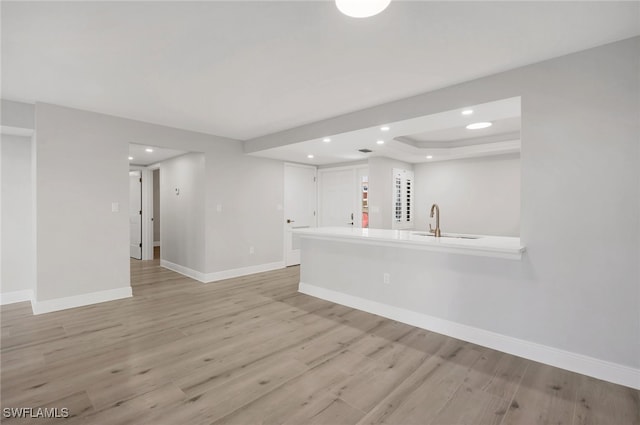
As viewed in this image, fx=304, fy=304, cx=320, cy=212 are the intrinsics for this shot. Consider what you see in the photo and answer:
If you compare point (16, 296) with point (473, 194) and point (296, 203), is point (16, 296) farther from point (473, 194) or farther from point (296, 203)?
point (473, 194)

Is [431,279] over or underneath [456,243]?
underneath

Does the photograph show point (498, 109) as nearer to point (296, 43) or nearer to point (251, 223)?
point (296, 43)

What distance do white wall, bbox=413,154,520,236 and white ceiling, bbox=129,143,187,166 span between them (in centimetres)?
503

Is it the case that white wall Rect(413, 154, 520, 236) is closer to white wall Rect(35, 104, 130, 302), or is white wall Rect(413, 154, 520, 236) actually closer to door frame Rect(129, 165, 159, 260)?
white wall Rect(35, 104, 130, 302)

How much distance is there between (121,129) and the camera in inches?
163

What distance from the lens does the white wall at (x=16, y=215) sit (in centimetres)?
407

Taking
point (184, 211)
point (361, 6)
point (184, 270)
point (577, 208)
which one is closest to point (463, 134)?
point (577, 208)

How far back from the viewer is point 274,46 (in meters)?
2.26

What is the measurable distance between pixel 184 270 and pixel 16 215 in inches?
97.6

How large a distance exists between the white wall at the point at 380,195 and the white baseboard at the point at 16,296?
17.7ft

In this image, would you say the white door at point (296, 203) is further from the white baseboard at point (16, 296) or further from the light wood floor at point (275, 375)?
the white baseboard at point (16, 296)

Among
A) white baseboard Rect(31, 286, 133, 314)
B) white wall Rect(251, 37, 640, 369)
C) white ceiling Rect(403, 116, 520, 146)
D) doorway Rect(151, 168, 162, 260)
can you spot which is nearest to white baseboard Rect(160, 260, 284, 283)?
white baseboard Rect(31, 286, 133, 314)

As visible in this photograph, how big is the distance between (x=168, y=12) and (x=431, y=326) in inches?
135

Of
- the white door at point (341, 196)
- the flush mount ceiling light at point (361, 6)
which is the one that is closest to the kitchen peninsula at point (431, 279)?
the flush mount ceiling light at point (361, 6)
